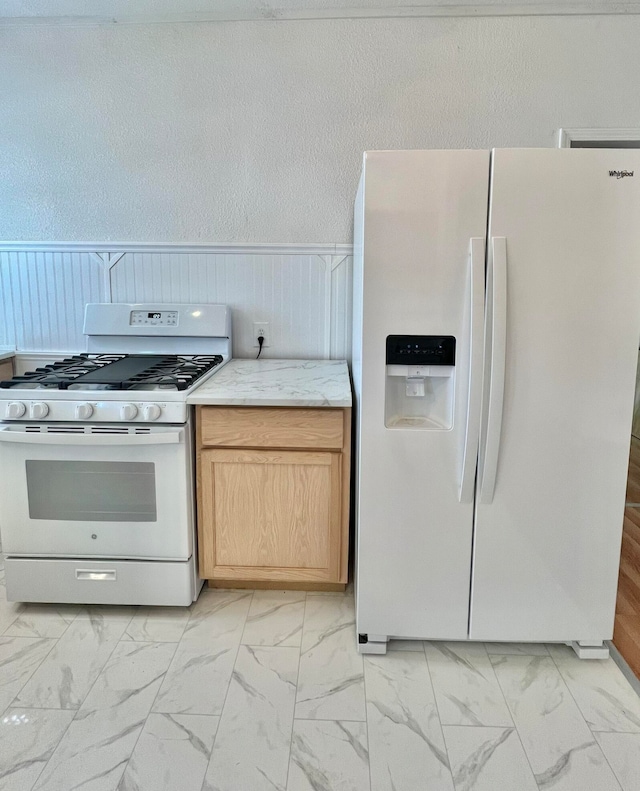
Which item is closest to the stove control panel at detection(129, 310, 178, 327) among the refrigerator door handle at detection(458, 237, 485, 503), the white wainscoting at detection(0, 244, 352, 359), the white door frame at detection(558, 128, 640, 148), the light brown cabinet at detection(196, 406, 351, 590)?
the white wainscoting at detection(0, 244, 352, 359)

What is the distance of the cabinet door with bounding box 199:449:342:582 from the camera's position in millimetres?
2008

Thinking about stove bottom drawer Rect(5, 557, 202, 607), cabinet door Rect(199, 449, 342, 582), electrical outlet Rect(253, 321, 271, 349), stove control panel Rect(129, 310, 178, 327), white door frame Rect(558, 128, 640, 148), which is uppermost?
white door frame Rect(558, 128, 640, 148)

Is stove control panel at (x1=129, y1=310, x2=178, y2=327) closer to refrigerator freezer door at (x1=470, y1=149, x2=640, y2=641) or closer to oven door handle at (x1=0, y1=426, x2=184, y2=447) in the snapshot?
oven door handle at (x1=0, y1=426, x2=184, y2=447)

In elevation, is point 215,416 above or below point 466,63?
below

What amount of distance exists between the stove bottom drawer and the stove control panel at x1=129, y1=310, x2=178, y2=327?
1118mm

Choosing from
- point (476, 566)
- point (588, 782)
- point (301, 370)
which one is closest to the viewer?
point (588, 782)

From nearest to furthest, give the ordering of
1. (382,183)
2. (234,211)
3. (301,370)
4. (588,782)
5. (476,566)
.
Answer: (588,782) < (382,183) < (476,566) < (301,370) < (234,211)

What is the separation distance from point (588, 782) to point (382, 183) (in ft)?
5.36

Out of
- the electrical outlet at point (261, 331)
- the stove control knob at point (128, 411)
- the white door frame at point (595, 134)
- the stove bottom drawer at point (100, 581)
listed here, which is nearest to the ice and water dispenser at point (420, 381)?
the stove control knob at point (128, 411)

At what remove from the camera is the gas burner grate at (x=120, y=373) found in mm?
1948

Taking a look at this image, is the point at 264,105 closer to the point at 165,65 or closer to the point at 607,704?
the point at 165,65

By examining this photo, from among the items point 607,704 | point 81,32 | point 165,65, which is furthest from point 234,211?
point 607,704

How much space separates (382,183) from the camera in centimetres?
159

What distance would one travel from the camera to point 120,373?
84.4 inches
